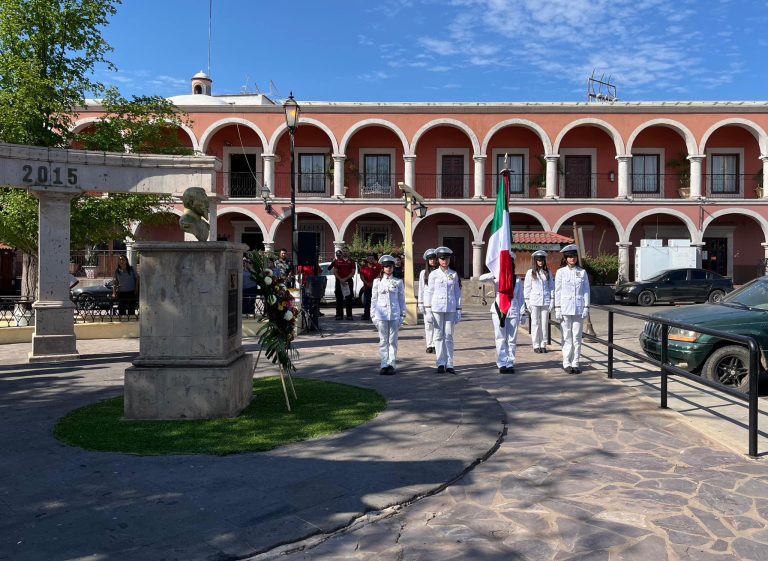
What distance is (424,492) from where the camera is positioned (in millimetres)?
4090

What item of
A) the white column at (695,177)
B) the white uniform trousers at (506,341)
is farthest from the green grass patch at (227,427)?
the white column at (695,177)

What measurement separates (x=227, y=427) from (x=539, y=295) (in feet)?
21.3

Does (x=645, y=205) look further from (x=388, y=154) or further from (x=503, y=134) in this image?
(x=388, y=154)

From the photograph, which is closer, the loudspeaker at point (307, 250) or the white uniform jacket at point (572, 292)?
the white uniform jacket at point (572, 292)

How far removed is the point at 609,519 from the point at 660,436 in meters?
2.08

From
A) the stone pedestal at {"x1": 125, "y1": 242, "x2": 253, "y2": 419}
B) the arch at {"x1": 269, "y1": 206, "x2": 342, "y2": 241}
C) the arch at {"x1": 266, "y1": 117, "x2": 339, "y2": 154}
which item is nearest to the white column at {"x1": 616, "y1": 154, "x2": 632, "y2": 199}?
the arch at {"x1": 266, "y1": 117, "x2": 339, "y2": 154}

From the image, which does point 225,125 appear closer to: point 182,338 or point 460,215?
point 460,215

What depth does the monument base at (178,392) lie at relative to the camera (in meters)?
5.73

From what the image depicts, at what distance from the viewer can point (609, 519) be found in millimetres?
3691

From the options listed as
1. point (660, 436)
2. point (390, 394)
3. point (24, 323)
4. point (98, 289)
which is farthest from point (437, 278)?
point (98, 289)

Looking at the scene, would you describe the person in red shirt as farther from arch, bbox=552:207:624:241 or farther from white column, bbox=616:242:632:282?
white column, bbox=616:242:632:282

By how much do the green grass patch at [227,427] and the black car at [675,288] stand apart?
17691 mm

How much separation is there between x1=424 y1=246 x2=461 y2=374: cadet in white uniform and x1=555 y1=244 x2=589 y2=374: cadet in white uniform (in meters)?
Answer: 1.55

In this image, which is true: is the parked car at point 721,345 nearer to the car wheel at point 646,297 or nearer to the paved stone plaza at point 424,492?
the paved stone plaza at point 424,492
